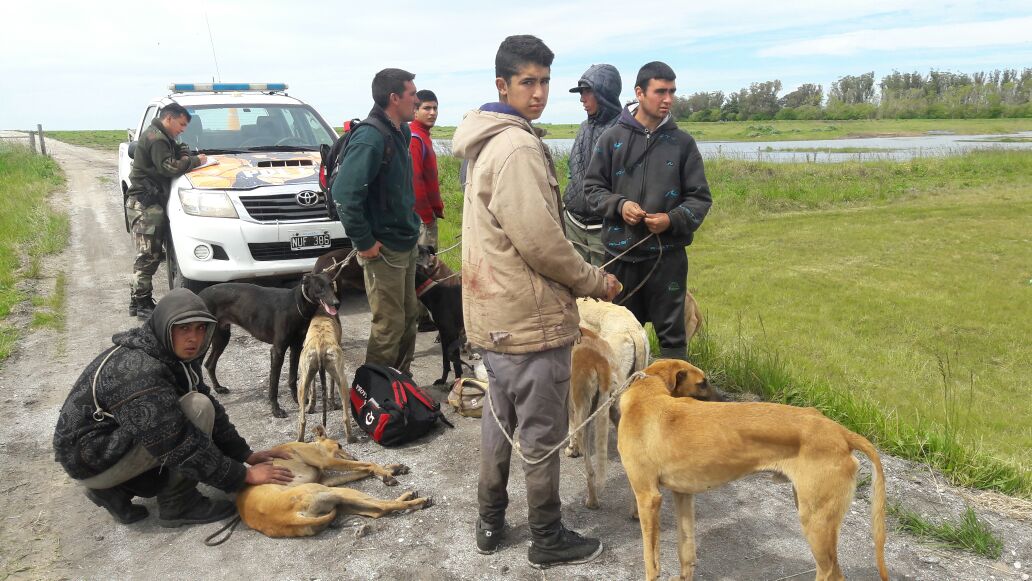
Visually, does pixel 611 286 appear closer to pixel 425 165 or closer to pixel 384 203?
pixel 384 203

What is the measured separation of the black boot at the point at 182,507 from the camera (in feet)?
12.2

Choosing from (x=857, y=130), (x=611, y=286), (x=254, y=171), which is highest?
(x=857, y=130)

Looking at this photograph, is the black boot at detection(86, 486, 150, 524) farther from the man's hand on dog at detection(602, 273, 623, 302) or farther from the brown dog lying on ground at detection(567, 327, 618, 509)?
the man's hand on dog at detection(602, 273, 623, 302)

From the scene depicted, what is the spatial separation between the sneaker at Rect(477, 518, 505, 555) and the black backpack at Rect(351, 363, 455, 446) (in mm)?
1338

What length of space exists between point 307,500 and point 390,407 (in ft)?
3.64

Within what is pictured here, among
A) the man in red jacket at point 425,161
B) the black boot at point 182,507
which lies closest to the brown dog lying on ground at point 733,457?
the black boot at point 182,507

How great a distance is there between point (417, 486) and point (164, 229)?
4.84 metres

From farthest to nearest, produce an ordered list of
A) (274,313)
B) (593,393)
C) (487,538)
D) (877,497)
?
(274,313), (593,393), (487,538), (877,497)

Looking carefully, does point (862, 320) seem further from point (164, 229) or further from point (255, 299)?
point (164, 229)

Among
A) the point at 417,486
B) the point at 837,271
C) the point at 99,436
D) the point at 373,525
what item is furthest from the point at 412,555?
the point at 837,271

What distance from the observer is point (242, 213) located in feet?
23.1

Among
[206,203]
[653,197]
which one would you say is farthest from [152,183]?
[653,197]

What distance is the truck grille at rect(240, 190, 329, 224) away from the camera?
7.11 metres

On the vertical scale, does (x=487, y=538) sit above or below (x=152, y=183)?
below
